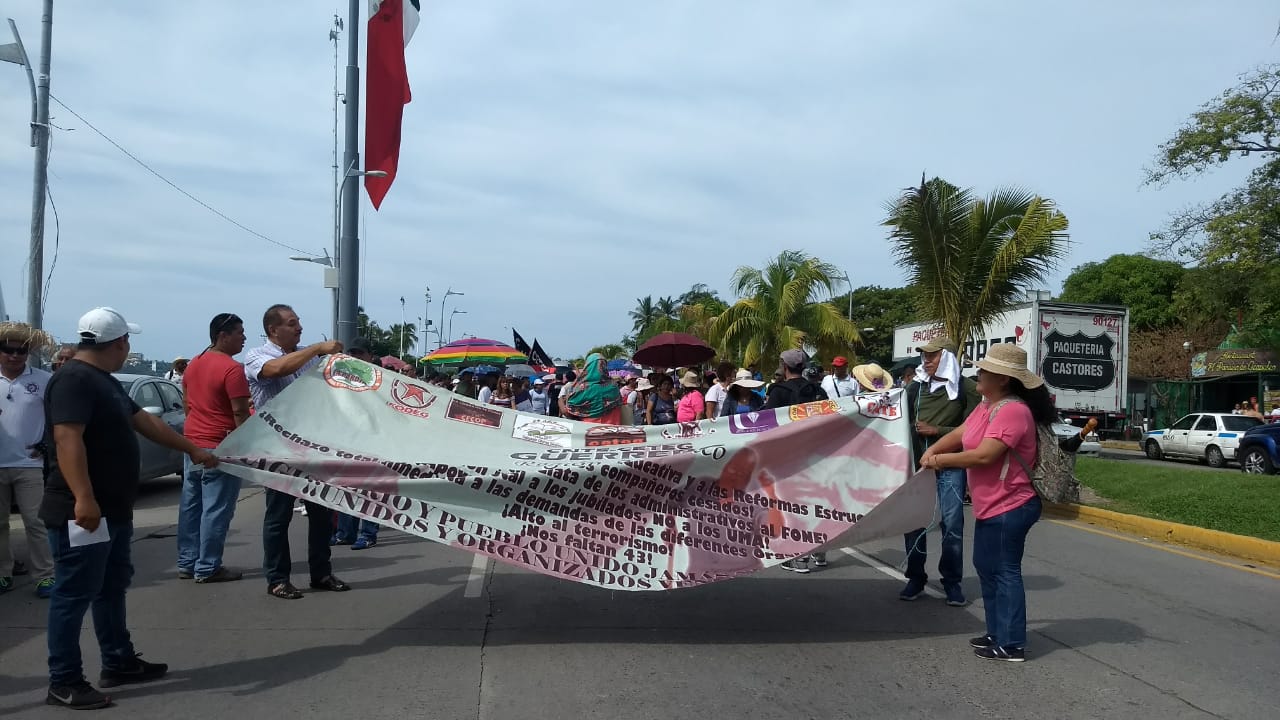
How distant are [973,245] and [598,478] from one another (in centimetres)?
1248

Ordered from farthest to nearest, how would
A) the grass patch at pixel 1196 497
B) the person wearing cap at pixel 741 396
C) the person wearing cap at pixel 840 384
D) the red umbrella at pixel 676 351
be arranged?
the red umbrella at pixel 676 351 < the person wearing cap at pixel 840 384 < the grass patch at pixel 1196 497 < the person wearing cap at pixel 741 396

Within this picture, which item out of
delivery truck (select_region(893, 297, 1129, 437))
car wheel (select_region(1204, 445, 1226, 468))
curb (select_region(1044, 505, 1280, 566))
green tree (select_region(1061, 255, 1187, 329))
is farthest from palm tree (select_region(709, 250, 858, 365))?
green tree (select_region(1061, 255, 1187, 329))

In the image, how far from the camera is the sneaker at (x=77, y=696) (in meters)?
4.14

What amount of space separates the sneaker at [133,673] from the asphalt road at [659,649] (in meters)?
0.09

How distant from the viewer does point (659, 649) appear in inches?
207

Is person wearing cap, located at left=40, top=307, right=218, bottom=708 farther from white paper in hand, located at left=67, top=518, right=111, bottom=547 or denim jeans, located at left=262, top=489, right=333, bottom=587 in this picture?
denim jeans, located at left=262, top=489, right=333, bottom=587

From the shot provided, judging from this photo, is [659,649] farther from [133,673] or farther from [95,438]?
[95,438]

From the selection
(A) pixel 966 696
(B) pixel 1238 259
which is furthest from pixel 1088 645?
(B) pixel 1238 259

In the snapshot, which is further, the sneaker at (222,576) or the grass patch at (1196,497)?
the grass patch at (1196,497)

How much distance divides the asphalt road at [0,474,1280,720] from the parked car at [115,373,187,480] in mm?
4249

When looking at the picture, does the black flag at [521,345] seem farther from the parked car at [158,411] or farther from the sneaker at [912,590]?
the sneaker at [912,590]

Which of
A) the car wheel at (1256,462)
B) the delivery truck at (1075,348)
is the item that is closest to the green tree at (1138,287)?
the delivery truck at (1075,348)

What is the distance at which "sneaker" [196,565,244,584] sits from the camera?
675 cm

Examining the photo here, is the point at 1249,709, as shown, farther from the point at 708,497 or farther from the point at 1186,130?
the point at 1186,130
